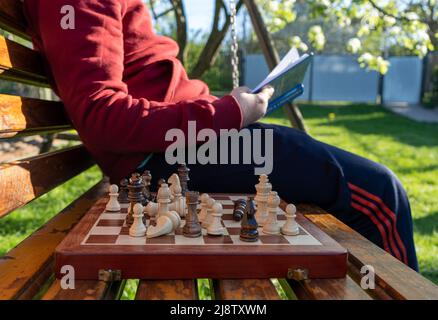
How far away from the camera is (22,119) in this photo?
4.24 ft

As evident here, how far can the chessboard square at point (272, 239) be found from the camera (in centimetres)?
97

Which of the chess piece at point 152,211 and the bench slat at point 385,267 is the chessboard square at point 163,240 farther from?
the bench slat at point 385,267

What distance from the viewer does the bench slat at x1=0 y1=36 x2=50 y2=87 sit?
4.07 feet

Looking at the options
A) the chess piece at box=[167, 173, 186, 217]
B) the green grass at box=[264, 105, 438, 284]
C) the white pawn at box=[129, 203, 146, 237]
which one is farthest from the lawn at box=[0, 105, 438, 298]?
the white pawn at box=[129, 203, 146, 237]

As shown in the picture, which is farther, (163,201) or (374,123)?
(374,123)

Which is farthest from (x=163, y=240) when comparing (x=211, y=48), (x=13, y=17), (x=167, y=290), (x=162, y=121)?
(x=211, y=48)

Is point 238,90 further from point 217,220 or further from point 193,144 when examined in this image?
point 217,220

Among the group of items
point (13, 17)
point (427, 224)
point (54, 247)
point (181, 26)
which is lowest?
point (427, 224)

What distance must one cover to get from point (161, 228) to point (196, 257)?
0.13 m

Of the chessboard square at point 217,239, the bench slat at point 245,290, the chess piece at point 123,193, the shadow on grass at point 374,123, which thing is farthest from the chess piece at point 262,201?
the shadow on grass at point 374,123

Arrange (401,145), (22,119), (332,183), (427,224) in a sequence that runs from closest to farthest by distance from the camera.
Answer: (22,119) → (332,183) → (427,224) → (401,145)

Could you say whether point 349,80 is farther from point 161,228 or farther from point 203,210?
point 161,228

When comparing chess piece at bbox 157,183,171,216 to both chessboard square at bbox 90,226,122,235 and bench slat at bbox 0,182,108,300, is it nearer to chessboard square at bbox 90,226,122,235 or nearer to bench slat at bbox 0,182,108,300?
chessboard square at bbox 90,226,122,235
